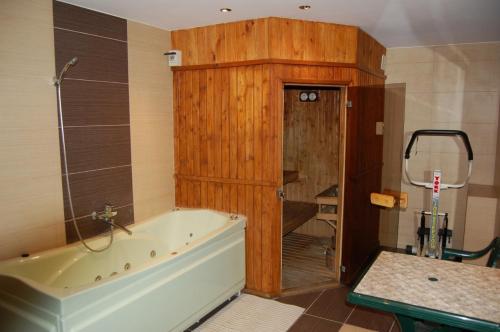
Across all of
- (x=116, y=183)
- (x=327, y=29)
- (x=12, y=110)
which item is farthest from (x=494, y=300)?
(x=12, y=110)

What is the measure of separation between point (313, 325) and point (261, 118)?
1.78 m

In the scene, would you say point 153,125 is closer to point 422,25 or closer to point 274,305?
point 274,305

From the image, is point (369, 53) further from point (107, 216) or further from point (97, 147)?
point (107, 216)

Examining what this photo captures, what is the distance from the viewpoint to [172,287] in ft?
9.00

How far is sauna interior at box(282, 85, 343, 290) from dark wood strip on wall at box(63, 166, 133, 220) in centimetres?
206

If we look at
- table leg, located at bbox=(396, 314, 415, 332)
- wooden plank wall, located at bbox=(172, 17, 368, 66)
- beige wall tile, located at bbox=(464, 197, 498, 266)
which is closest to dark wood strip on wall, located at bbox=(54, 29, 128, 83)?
wooden plank wall, located at bbox=(172, 17, 368, 66)

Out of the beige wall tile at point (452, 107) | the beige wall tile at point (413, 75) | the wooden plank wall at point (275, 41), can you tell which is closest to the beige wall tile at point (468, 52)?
the beige wall tile at point (452, 107)

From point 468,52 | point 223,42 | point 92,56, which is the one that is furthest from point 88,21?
point 468,52

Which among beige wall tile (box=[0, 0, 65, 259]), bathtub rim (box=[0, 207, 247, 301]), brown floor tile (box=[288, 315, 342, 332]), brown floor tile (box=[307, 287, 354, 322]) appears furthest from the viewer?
brown floor tile (box=[307, 287, 354, 322])

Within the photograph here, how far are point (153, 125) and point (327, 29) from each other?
180cm

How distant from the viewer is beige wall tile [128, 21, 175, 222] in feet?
11.6

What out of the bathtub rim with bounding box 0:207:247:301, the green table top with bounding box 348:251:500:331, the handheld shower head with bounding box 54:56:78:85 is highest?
the handheld shower head with bounding box 54:56:78:85

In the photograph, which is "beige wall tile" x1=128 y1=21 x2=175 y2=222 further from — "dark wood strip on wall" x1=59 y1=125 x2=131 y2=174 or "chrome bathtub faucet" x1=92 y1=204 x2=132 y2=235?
"chrome bathtub faucet" x1=92 y1=204 x2=132 y2=235

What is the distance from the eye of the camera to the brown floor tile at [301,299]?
3.52m
